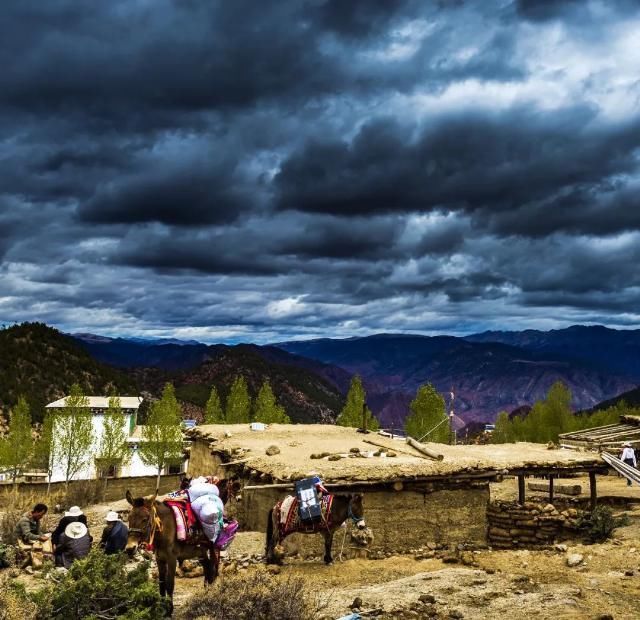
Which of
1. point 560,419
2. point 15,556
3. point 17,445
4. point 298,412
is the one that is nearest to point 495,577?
point 15,556

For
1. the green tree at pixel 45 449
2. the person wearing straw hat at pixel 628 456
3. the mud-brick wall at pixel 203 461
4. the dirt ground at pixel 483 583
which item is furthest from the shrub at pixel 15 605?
the green tree at pixel 45 449

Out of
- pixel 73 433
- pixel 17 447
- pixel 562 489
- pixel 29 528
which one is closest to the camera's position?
pixel 29 528

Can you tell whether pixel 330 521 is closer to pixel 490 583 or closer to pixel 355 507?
pixel 355 507

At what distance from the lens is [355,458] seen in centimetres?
1911

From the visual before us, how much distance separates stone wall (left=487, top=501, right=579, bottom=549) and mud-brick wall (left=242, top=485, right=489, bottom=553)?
116 inches

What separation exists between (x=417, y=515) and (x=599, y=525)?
6.28m

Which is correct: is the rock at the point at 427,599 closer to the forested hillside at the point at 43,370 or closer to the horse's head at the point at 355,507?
the horse's head at the point at 355,507

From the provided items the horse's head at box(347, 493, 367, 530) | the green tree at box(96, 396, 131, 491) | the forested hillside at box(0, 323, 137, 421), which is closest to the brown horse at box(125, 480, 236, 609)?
the horse's head at box(347, 493, 367, 530)

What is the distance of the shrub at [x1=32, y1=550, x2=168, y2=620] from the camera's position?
879cm

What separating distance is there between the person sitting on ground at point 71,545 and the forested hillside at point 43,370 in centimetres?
8890

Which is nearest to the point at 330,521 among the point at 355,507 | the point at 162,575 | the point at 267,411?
the point at 355,507

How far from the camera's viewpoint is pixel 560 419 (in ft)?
235

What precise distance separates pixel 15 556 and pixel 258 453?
7.85 m

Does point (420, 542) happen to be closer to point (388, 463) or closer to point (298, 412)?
point (388, 463)
